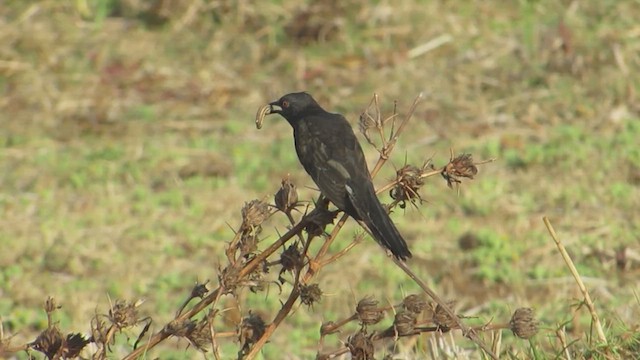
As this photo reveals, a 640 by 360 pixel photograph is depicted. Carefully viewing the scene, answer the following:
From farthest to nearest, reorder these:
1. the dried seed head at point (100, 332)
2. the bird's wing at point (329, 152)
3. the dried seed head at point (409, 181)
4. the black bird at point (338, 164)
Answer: the bird's wing at point (329, 152) → the black bird at point (338, 164) → the dried seed head at point (409, 181) → the dried seed head at point (100, 332)

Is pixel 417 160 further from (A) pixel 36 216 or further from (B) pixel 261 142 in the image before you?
(A) pixel 36 216

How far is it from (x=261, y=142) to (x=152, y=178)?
3.02 feet

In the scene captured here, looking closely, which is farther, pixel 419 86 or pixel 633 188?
pixel 419 86

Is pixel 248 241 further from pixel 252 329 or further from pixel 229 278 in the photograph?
pixel 252 329

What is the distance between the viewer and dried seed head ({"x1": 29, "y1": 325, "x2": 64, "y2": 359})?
313 centimetres

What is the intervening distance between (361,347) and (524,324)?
0.42 meters

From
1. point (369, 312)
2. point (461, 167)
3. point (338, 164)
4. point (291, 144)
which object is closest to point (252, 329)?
point (369, 312)

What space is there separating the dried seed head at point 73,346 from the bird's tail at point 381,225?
0.81 meters

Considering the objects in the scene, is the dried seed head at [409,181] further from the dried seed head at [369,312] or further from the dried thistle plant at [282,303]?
the dried seed head at [369,312]

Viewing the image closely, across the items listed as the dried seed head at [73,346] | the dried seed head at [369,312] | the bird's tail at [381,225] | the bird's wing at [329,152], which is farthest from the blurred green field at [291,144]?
the dried seed head at [73,346]

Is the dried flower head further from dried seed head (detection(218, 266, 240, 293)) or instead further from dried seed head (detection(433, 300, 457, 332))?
dried seed head (detection(433, 300, 457, 332))

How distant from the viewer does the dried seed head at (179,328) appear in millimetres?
3086

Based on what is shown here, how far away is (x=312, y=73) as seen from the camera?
9.56 m

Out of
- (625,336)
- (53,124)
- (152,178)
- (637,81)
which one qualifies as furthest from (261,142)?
(625,336)
